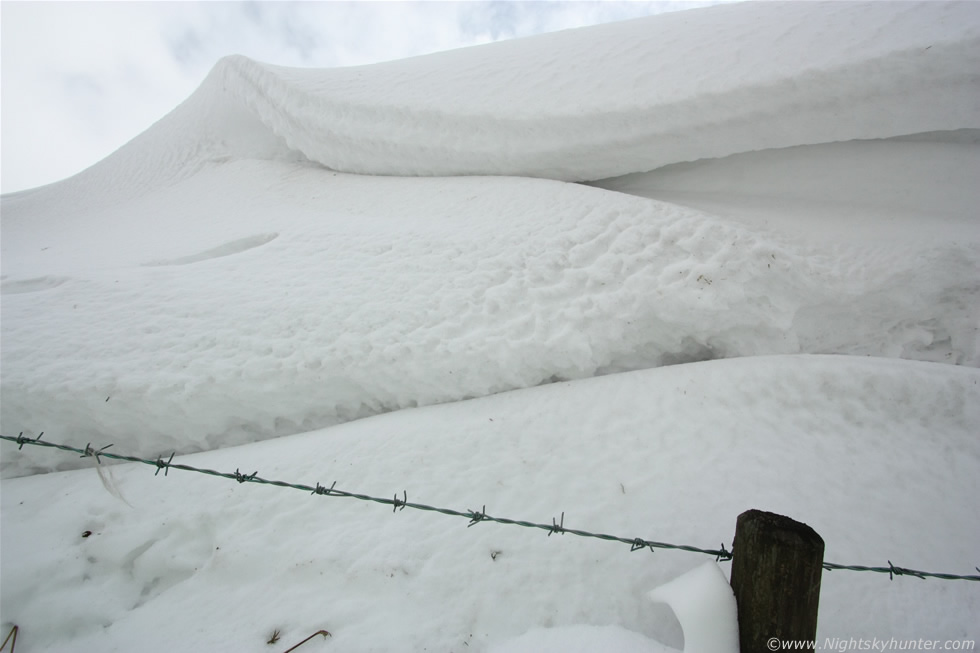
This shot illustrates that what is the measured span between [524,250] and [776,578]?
1696 millimetres

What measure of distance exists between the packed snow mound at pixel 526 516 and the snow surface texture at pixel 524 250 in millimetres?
178

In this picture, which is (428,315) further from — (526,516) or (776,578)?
(776,578)

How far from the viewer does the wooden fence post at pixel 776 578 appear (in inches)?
36.0

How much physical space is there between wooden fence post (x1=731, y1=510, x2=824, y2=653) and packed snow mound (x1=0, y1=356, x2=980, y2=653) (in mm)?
78

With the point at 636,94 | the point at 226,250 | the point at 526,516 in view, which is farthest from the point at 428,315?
the point at 636,94

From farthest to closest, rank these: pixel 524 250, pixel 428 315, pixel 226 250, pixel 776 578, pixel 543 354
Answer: pixel 226 250 → pixel 524 250 → pixel 428 315 → pixel 543 354 → pixel 776 578

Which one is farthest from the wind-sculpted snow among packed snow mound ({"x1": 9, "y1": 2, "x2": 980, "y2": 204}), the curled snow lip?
the curled snow lip

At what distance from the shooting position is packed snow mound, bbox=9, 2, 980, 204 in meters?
2.60

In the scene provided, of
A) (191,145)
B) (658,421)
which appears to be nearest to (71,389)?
(658,421)

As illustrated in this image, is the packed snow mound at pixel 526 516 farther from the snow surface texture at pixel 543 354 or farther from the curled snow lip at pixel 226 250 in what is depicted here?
the curled snow lip at pixel 226 250

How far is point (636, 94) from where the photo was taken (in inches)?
117

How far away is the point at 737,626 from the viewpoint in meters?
1.02

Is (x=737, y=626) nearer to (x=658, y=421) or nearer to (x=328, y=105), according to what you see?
(x=658, y=421)

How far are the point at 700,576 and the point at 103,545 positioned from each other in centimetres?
159
